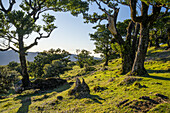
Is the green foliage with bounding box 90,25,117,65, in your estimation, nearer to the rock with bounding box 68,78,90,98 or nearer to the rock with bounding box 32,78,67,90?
the rock with bounding box 32,78,67,90

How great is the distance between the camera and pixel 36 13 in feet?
86.9

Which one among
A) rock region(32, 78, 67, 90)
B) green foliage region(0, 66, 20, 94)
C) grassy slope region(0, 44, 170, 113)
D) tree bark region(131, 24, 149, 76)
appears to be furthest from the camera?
rock region(32, 78, 67, 90)

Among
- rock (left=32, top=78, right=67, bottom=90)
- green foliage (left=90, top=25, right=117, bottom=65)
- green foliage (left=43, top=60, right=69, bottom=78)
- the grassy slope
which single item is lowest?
rock (left=32, top=78, right=67, bottom=90)

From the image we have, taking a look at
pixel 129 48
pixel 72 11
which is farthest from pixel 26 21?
pixel 129 48

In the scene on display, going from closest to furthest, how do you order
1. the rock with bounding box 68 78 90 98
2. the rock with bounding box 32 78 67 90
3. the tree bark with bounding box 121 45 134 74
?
the rock with bounding box 68 78 90 98 → the tree bark with bounding box 121 45 134 74 → the rock with bounding box 32 78 67 90

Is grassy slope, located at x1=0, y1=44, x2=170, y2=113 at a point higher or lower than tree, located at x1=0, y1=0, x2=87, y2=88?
lower

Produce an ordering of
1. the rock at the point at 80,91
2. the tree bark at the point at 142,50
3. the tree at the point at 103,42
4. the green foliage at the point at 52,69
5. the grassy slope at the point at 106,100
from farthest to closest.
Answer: the tree at the point at 103,42 → the green foliage at the point at 52,69 → the tree bark at the point at 142,50 → the rock at the point at 80,91 → the grassy slope at the point at 106,100

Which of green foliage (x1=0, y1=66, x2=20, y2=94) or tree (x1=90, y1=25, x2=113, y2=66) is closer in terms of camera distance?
green foliage (x1=0, y1=66, x2=20, y2=94)

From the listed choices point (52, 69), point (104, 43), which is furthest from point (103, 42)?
point (52, 69)

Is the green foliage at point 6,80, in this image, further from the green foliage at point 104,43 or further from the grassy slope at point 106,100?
the green foliage at point 104,43

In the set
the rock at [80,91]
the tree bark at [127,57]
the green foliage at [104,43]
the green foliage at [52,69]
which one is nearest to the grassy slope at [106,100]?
the rock at [80,91]

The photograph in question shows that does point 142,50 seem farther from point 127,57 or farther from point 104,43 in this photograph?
point 104,43

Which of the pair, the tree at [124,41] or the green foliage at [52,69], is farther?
the green foliage at [52,69]

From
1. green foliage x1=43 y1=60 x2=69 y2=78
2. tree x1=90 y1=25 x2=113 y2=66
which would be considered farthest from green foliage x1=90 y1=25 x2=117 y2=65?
green foliage x1=43 y1=60 x2=69 y2=78
